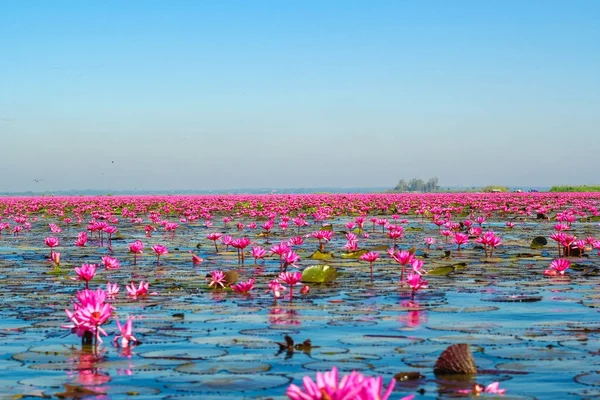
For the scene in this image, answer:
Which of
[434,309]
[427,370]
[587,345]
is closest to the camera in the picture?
[427,370]

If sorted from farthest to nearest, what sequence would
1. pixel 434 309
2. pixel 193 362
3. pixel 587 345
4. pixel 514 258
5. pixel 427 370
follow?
pixel 514 258 < pixel 434 309 < pixel 587 345 < pixel 193 362 < pixel 427 370

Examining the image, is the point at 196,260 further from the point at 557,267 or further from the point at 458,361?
the point at 458,361

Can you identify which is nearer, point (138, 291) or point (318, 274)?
point (138, 291)

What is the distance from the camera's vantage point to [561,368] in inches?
164

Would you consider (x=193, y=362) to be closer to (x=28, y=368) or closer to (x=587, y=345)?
(x=28, y=368)

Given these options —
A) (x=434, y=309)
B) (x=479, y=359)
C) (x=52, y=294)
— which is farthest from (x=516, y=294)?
(x=52, y=294)

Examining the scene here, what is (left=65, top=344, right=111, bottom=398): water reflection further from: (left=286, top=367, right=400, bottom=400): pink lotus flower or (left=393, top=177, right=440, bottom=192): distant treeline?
(left=393, top=177, right=440, bottom=192): distant treeline

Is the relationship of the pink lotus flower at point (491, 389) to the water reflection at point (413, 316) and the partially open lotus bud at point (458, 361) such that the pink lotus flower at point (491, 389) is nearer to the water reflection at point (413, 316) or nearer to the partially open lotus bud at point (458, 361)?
the partially open lotus bud at point (458, 361)

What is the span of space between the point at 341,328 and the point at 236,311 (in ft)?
3.76

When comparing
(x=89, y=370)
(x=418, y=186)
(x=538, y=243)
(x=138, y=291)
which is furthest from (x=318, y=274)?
(x=418, y=186)

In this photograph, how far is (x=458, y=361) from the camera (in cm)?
394

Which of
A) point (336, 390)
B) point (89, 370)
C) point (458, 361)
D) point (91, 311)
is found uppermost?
point (336, 390)

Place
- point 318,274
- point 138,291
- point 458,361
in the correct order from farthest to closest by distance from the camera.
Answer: point 318,274 < point 138,291 < point 458,361

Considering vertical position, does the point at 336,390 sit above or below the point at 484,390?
above
